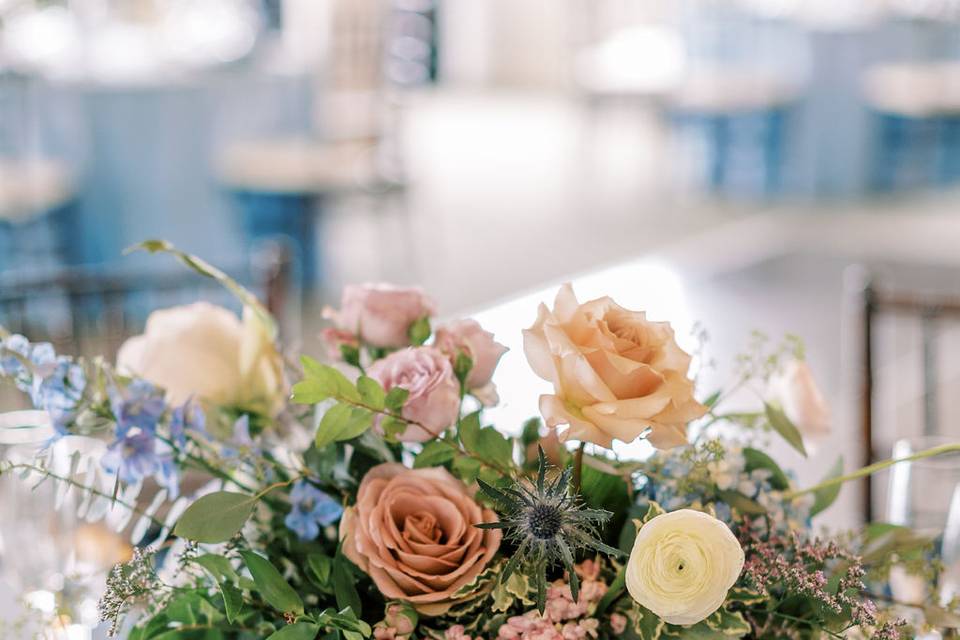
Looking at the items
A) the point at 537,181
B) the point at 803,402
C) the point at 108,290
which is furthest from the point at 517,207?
the point at 803,402

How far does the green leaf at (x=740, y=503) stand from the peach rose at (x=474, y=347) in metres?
0.15

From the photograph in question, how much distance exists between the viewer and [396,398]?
2.09 ft

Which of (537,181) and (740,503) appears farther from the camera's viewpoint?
(537,181)

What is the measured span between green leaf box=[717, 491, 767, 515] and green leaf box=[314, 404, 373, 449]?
7.9 inches

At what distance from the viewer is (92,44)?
524 cm

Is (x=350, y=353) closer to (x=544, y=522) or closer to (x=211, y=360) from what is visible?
(x=211, y=360)

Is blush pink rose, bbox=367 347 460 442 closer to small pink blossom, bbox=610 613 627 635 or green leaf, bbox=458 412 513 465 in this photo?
green leaf, bbox=458 412 513 465

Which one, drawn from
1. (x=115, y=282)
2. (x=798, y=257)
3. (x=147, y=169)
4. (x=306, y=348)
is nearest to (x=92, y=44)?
(x=147, y=169)

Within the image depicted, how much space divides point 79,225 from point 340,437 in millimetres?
4183

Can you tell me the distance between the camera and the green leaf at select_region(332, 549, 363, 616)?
2.09 ft

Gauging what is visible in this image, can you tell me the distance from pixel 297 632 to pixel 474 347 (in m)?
0.18

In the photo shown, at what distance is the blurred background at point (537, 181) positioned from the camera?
1.95 meters

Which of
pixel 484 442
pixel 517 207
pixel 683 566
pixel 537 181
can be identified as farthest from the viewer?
pixel 537 181

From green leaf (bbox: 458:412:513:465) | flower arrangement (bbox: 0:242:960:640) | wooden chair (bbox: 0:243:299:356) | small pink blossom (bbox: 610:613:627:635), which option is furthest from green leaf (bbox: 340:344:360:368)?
wooden chair (bbox: 0:243:299:356)
